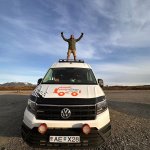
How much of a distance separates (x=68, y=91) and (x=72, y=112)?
831 mm

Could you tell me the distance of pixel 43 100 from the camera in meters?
5.86

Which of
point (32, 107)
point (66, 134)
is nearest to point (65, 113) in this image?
point (66, 134)

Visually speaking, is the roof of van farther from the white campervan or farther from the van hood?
the white campervan

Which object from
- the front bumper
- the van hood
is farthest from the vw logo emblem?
the van hood

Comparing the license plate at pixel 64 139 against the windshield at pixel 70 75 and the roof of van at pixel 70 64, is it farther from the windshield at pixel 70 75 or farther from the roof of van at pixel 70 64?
the roof of van at pixel 70 64

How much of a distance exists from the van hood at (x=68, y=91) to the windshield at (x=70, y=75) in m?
0.94

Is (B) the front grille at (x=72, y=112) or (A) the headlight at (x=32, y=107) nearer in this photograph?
(B) the front grille at (x=72, y=112)

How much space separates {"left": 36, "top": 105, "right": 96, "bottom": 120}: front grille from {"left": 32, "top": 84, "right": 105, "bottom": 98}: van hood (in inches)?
15.2

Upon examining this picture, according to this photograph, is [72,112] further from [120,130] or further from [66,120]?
[120,130]

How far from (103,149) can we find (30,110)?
2.15m

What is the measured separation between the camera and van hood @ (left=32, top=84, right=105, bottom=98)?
6070 millimetres

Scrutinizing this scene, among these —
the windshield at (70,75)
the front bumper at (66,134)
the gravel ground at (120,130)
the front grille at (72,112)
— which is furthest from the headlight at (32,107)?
the windshield at (70,75)

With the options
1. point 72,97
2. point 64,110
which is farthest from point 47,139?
point 72,97

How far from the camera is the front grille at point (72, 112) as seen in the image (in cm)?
565
